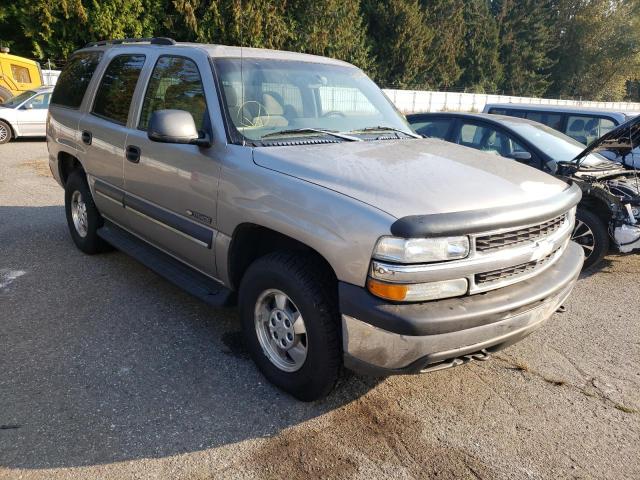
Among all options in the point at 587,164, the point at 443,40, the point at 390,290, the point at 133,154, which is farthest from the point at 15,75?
the point at 443,40

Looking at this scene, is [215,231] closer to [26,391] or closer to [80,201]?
[26,391]

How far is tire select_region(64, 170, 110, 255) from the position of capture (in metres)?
4.96

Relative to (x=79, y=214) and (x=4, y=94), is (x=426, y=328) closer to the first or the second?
(x=79, y=214)

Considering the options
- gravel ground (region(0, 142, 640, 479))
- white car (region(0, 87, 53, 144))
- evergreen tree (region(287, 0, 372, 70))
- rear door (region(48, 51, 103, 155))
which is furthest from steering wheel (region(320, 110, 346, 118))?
evergreen tree (region(287, 0, 372, 70))

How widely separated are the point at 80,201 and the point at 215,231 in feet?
8.81

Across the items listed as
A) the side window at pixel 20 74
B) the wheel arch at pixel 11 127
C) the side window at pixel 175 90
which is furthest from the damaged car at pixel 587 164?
the side window at pixel 20 74

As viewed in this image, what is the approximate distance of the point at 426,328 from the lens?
7.54ft

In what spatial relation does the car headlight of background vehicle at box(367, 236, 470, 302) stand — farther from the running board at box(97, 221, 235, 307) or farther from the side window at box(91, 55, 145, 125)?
the side window at box(91, 55, 145, 125)

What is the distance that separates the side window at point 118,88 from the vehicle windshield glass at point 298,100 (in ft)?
3.63

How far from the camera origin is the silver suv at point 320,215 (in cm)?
236

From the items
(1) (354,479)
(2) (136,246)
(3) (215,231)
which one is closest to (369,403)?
(1) (354,479)

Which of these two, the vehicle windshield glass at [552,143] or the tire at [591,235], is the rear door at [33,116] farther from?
the tire at [591,235]

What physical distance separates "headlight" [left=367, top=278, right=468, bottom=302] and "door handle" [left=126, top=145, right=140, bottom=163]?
237cm

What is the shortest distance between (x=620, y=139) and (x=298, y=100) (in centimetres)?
376
